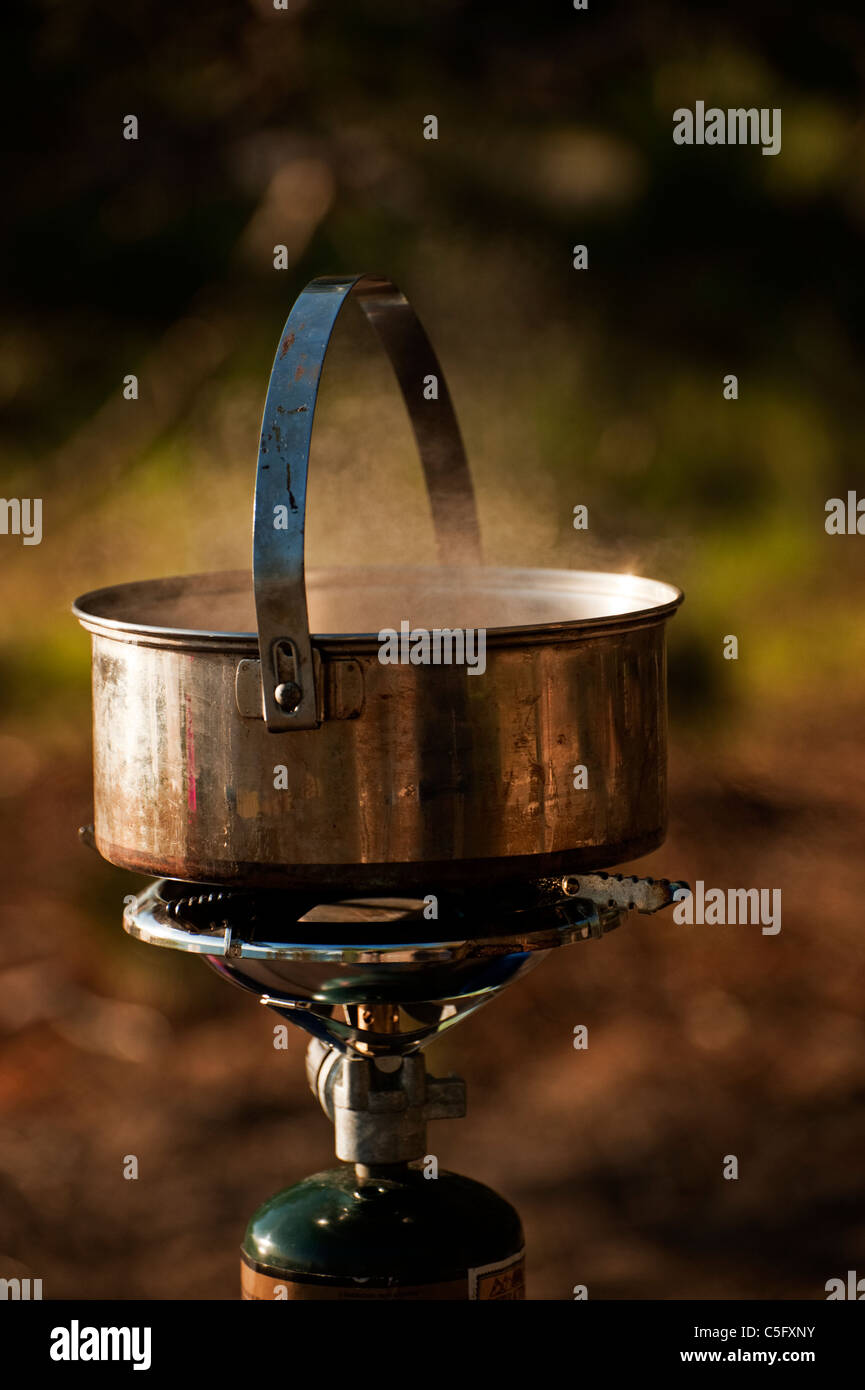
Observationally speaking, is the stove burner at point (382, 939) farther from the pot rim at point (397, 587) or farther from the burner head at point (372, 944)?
the pot rim at point (397, 587)

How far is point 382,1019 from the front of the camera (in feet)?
5.13

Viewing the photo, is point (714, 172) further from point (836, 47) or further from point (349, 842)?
point (349, 842)

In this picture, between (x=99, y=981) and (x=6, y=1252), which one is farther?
(x=99, y=981)

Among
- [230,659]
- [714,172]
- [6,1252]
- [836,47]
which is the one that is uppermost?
[836,47]

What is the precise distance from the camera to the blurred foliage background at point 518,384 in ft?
10.2

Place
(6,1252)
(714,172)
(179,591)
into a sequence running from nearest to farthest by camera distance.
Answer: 1. (179,591)
2. (6,1252)
3. (714,172)

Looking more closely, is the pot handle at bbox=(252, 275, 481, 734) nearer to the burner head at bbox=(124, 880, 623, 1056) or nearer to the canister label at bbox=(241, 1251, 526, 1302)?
the burner head at bbox=(124, 880, 623, 1056)

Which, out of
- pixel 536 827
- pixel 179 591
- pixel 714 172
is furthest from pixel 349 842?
pixel 714 172

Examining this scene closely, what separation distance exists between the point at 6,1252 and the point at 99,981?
533 mm

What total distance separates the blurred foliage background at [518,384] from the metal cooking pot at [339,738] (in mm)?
1616

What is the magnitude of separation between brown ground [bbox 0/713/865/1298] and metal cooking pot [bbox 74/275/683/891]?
178 cm

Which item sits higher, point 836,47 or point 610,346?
point 836,47

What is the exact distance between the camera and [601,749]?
55.8 inches

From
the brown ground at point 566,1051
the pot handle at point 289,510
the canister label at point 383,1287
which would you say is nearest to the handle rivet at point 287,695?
the pot handle at point 289,510
